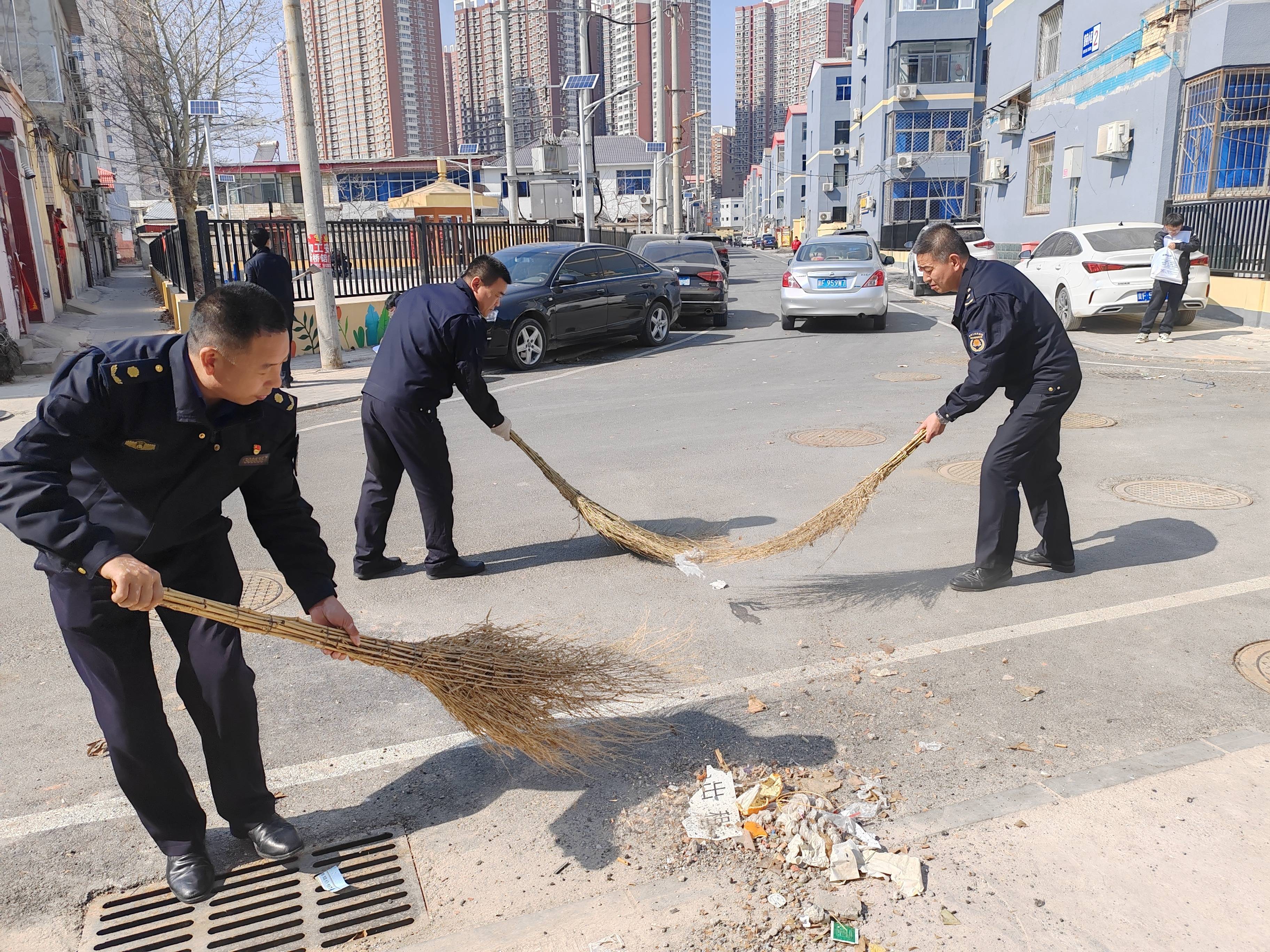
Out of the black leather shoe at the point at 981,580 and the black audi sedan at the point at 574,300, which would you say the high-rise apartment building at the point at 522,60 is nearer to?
the black audi sedan at the point at 574,300

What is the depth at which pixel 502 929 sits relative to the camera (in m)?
2.69

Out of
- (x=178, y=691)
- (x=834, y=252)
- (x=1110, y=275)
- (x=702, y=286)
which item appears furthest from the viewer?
(x=702, y=286)

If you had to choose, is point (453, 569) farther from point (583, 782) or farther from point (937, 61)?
point (937, 61)

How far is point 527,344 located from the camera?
1361 cm

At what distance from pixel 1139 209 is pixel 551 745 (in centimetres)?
1946

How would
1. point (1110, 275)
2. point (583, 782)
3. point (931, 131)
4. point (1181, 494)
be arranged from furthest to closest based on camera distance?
point (931, 131) < point (1110, 275) < point (1181, 494) < point (583, 782)

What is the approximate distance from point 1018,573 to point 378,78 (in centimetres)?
8879

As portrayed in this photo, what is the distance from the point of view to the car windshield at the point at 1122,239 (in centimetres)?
1498


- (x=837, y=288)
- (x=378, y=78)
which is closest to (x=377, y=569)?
(x=837, y=288)

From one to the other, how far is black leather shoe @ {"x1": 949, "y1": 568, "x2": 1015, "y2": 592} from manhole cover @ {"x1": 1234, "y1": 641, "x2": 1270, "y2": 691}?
1.16 metres

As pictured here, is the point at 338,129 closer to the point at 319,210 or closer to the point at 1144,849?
the point at 319,210

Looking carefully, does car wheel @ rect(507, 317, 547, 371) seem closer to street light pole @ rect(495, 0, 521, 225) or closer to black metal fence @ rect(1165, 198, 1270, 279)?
black metal fence @ rect(1165, 198, 1270, 279)

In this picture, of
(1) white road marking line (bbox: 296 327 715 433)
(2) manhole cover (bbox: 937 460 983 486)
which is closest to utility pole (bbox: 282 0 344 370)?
(1) white road marking line (bbox: 296 327 715 433)

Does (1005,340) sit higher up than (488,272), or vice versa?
(488,272)
